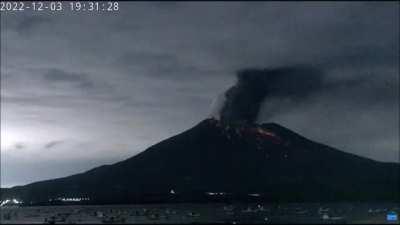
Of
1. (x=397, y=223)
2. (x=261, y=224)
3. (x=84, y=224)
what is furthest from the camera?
(x=84, y=224)

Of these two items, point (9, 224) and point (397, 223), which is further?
point (9, 224)

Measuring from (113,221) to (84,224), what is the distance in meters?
8.65

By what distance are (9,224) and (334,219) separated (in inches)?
2540

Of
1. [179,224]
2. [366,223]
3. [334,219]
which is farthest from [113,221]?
[366,223]

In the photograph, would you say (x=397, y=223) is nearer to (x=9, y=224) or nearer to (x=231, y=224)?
(x=231, y=224)

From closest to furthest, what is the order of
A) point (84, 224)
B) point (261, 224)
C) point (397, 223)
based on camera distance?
1. point (397, 223)
2. point (261, 224)
3. point (84, 224)

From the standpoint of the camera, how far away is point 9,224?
401 ft

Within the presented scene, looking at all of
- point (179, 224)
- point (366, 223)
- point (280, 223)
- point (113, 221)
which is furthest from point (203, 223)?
point (366, 223)

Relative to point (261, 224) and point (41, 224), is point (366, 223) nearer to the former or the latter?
point (261, 224)

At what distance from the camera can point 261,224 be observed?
369 ft

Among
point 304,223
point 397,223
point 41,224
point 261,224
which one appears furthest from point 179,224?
point 397,223

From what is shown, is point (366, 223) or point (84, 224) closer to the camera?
point (366, 223)

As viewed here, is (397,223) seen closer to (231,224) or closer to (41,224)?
(231,224)

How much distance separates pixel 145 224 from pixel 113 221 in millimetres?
12624
